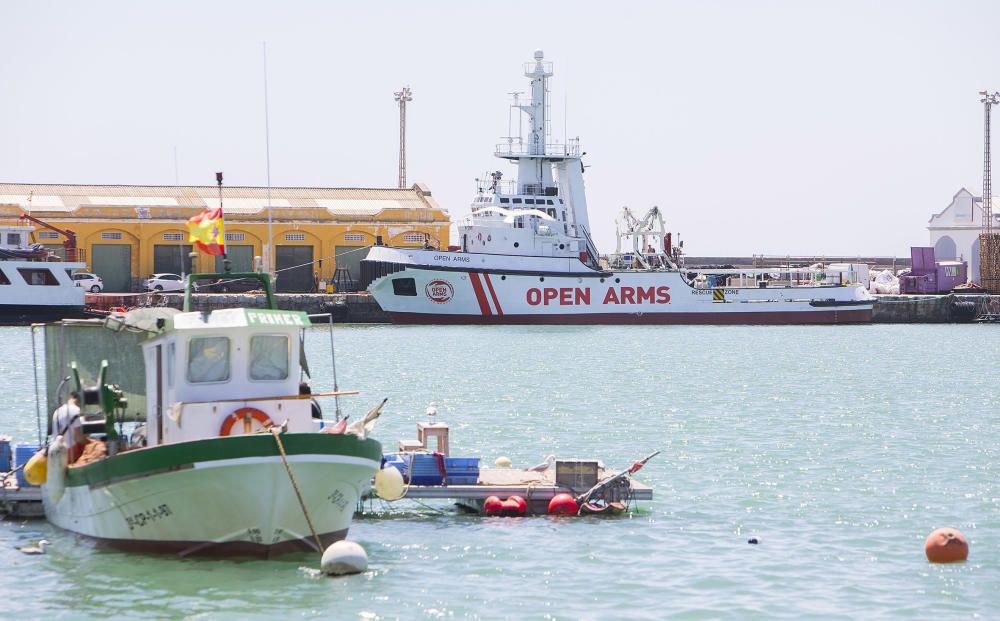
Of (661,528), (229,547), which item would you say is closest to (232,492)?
(229,547)

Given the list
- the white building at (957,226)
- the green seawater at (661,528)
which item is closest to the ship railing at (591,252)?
the green seawater at (661,528)

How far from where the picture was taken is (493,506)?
2081 centimetres

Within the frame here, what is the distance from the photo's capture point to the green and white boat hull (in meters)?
17.1

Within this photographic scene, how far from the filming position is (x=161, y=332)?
18.7 m

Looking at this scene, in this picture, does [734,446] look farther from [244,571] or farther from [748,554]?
[244,571]

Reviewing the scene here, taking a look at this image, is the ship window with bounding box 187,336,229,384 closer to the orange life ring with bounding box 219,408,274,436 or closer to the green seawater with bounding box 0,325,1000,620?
the orange life ring with bounding box 219,408,274,436

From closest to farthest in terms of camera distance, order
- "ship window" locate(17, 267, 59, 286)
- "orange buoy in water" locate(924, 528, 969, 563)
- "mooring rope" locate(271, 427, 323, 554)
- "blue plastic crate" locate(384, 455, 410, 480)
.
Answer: "mooring rope" locate(271, 427, 323, 554) → "orange buoy in water" locate(924, 528, 969, 563) → "blue plastic crate" locate(384, 455, 410, 480) → "ship window" locate(17, 267, 59, 286)

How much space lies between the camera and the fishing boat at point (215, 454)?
56.3 ft

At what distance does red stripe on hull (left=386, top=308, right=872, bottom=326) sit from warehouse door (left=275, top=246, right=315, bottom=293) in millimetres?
7861

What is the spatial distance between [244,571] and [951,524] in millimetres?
9607

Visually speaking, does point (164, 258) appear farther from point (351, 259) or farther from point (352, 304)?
point (352, 304)

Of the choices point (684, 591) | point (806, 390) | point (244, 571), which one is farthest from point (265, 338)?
point (806, 390)

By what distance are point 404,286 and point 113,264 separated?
16398 millimetres

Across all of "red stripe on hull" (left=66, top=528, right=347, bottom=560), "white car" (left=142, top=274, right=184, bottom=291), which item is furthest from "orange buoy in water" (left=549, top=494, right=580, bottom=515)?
"white car" (left=142, top=274, right=184, bottom=291)
